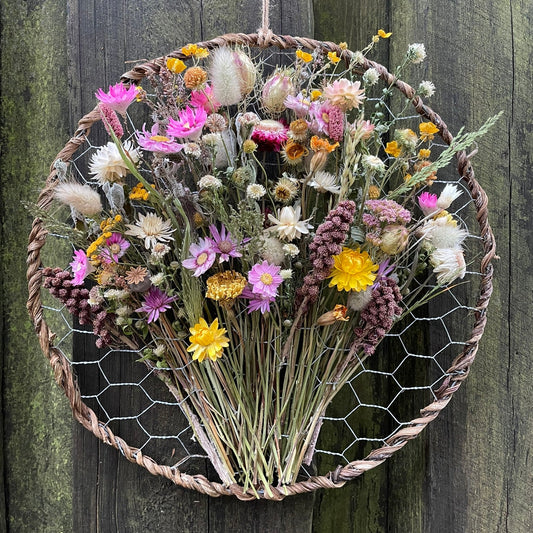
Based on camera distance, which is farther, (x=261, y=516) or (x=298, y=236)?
(x=261, y=516)

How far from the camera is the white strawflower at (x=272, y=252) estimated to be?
939 mm

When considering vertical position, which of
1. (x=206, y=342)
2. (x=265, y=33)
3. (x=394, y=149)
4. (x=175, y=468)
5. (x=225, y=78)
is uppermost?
(x=265, y=33)

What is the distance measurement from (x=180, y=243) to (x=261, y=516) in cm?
59

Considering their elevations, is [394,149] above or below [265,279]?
above

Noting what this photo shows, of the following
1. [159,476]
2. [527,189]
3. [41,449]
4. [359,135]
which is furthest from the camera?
[41,449]

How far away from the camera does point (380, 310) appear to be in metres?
0.96

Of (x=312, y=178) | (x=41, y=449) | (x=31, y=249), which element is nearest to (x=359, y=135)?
(x=312, y=178)

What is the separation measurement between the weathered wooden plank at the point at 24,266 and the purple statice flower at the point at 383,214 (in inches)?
35.5

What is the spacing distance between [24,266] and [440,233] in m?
1.05

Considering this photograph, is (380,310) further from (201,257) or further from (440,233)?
(201,257)

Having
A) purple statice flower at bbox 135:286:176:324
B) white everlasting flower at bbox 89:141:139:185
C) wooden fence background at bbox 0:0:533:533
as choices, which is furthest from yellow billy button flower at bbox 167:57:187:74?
purple statice flower at bbox 135:286:176:324

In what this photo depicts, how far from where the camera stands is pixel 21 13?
1446 mm

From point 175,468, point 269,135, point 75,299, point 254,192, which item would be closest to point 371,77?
point 269,135

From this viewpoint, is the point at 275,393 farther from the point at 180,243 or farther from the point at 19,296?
the point at 19,296
